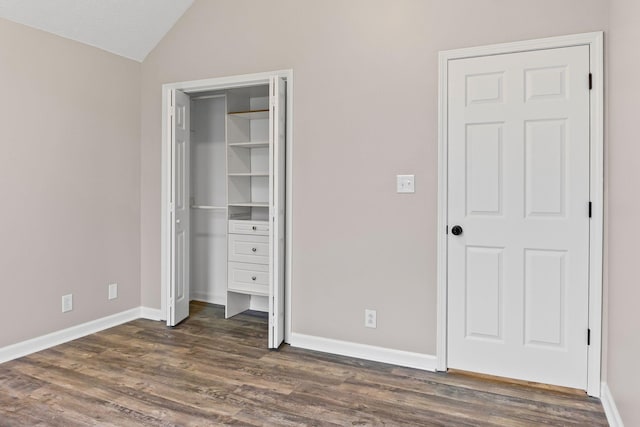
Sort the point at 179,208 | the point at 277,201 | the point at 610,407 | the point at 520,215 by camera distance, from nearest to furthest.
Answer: the point at 610,407, the point at 520,215, the point at 277,201, the point at 179,208

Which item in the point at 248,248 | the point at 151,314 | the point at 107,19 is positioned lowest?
the point at 151,314

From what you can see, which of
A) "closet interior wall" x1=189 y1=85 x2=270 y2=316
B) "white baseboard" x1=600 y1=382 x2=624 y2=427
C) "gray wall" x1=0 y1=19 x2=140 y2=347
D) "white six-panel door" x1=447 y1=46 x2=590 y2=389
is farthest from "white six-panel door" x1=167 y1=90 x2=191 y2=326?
"white baseboard" x1=600 y1=382 x2=624 y2=427

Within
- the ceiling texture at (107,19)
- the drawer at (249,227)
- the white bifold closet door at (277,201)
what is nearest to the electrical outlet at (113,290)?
the drawer at (249,227)

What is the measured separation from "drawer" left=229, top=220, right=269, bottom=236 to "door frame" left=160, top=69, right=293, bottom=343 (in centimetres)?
60

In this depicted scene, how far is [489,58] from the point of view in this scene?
2.77m

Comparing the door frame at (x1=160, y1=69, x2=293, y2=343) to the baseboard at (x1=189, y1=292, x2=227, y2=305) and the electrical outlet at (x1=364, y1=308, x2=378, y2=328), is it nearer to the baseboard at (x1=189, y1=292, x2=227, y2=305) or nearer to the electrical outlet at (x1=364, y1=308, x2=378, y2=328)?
the electrical outlet at (x1=364, y1=308, x2=378, y2=328)

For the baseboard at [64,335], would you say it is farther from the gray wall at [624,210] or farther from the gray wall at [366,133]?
the gray wall at [624,210]

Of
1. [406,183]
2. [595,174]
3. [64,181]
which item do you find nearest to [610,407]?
[595,174]

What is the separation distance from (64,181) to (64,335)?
122 centimetres

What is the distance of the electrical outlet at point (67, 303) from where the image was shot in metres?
3.49

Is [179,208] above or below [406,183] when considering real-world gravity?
below

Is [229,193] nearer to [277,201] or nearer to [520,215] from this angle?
[277,201]

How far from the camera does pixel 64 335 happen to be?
348 centimetres

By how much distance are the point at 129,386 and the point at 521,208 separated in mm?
2657
